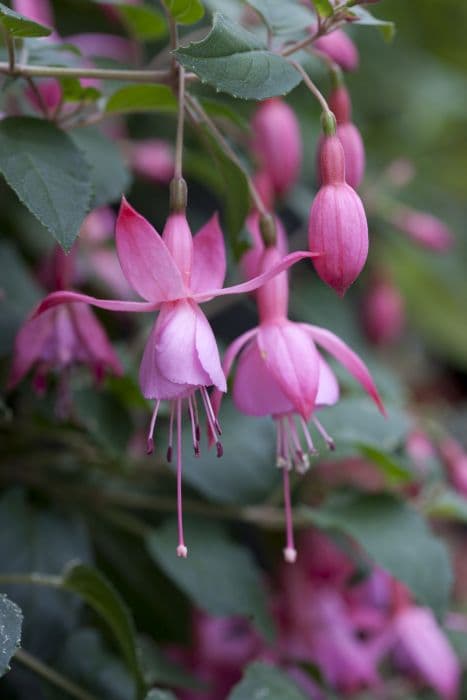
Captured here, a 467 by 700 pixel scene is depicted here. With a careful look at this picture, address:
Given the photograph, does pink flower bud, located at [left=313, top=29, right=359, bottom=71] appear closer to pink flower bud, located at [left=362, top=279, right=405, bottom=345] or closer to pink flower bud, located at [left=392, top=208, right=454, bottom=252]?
pink flower bud, located at [left=392, top=208, right=454, bottom=252]

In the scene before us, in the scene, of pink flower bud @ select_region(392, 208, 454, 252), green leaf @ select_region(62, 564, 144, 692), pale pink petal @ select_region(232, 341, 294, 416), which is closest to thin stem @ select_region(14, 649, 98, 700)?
green leaf @ select_region(62, 564, 144, 692)

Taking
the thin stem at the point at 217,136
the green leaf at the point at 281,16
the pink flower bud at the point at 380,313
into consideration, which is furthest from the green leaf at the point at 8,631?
the pink flower bud at the point at 380,313

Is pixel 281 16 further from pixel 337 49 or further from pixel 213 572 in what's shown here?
pixel 213 572

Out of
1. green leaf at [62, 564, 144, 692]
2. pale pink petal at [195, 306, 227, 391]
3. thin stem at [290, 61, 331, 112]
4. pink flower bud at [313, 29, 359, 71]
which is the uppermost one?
thin stem at [290, 61, 331, 112]

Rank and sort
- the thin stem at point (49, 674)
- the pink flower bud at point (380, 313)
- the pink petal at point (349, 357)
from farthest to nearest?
the pink flower bud at point (380, 313), the thin stem at point (49, 674), the pink petal at point (349, 357)

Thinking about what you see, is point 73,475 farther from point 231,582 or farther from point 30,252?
point 30,252

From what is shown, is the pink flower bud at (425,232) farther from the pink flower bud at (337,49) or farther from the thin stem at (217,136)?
the thin stem at (217,136)
